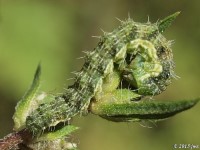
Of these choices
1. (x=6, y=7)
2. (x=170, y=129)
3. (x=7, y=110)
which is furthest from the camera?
(x=6, y=7)

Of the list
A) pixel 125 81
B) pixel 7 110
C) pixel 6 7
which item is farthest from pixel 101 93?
pixel 6 7

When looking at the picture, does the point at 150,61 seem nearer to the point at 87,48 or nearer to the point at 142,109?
the point at 142,109

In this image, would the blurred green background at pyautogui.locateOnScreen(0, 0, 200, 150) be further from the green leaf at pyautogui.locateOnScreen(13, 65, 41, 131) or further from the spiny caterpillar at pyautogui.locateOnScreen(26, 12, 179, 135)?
the spiny caterpillar at pyautogui.locateOnScreen(26, 12, 179, 135)

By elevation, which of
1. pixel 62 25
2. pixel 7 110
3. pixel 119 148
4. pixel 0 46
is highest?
pixel 62 25

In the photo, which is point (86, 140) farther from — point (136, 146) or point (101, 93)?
point (101, 93)

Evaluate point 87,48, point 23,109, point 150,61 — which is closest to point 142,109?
point 150,61

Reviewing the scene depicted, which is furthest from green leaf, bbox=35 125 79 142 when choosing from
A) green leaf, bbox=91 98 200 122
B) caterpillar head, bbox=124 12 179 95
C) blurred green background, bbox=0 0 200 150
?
blurred green background, bbox=0 0 200 150

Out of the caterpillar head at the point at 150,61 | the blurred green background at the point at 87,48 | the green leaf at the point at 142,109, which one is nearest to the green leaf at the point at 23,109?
the green leaf at the point at 142,109
